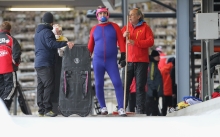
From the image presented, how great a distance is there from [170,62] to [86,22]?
20.4m

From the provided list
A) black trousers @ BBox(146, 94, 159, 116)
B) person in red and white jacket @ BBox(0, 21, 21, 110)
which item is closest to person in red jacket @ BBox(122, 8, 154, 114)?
person in red and white jacket @ BBox(0, 21, 21, 110)

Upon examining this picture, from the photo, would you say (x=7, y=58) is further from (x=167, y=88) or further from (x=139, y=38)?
(x=167, y=88)

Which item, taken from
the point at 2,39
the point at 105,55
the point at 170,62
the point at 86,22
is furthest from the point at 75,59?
the point at 86,22

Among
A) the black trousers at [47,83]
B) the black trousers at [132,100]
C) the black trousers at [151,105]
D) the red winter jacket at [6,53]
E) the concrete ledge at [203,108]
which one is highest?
the red winter jacket at [6,53]

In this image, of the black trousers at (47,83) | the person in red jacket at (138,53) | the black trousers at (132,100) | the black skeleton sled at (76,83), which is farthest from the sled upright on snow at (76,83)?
the black trousers at (132,100)

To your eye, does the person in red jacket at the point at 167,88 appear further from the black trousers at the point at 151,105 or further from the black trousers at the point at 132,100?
the black trousers at the point at 132,100

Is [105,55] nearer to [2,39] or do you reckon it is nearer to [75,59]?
[75,59]

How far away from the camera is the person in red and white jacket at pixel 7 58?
60.3 feet

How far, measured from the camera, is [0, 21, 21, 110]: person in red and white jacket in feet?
Answer: 60.3

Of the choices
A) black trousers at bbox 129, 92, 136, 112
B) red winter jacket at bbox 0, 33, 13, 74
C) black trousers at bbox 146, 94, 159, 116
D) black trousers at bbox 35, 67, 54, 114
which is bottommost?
black trousers at bbox 146, 94, 159, 116

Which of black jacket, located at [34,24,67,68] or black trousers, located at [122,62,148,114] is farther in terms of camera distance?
black trousers, located at [122,62,148,114]
